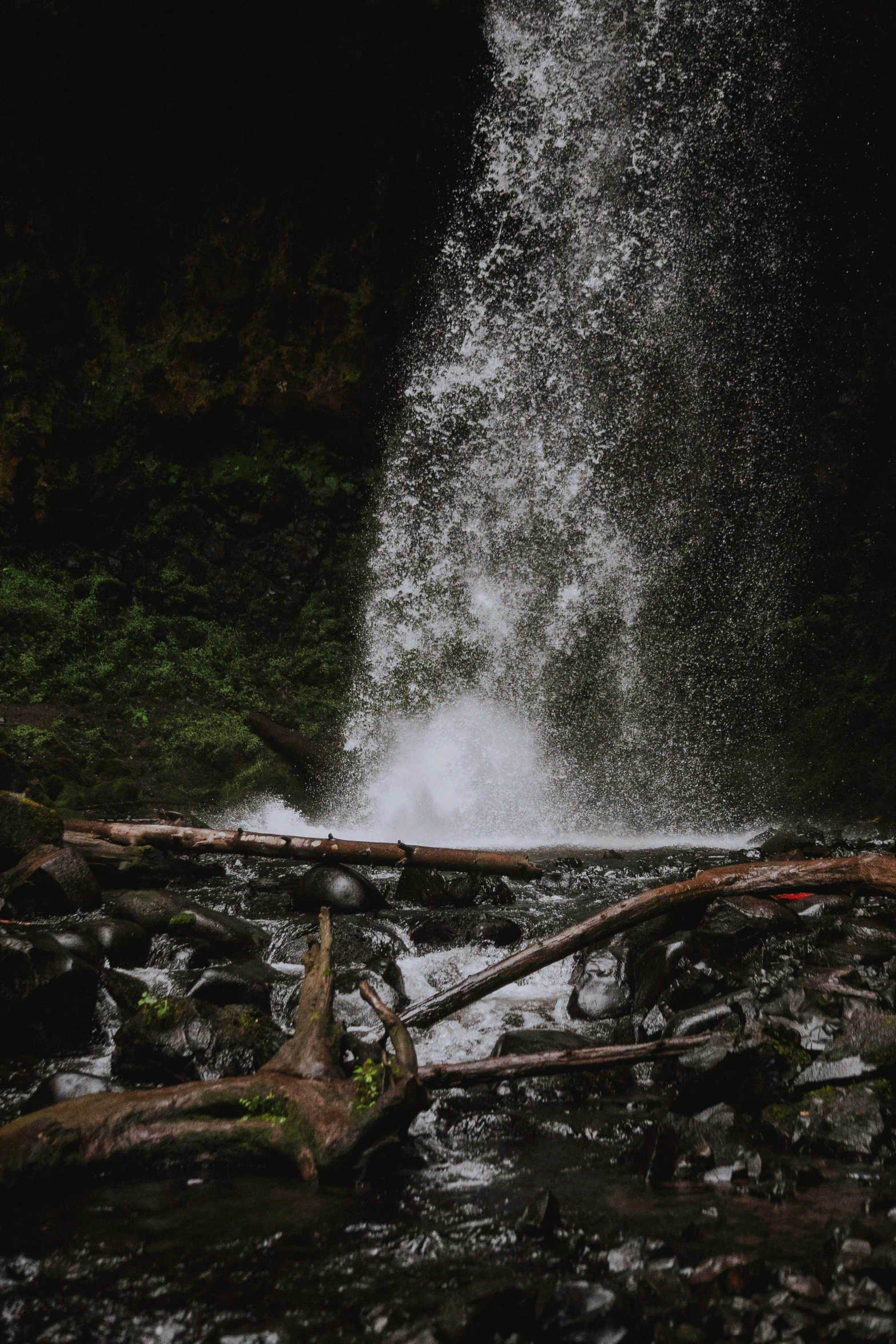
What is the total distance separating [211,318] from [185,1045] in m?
16.9

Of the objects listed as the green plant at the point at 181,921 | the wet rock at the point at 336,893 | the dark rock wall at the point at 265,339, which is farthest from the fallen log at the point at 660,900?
the dark rock wall at the point at 265,339

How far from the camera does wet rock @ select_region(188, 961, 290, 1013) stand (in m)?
4.02

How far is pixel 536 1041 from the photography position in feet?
11.0

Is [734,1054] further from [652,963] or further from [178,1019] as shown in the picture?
[178,1019]

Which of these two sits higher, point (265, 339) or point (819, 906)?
point (265, 339)

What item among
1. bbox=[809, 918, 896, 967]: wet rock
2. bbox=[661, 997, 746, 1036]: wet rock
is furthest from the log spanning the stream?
bbox=[661, 997, 746, 1036]: wet rock

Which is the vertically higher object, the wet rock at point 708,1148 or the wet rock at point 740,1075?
the wet rock at point 740,1075

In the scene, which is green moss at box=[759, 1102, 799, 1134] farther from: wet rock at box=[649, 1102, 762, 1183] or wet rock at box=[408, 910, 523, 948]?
wet rock at box=[408, 910, 523, 948]

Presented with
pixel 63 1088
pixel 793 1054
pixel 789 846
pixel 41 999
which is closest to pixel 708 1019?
pixel 793 1054

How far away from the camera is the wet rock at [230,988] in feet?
13.2

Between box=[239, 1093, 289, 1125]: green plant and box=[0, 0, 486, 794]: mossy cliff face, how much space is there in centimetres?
1297

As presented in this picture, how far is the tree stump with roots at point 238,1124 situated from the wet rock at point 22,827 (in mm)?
3576

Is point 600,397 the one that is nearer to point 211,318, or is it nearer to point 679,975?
point 211,318

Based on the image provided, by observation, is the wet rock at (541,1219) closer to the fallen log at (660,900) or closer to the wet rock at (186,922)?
the fallen log at (660,900)
